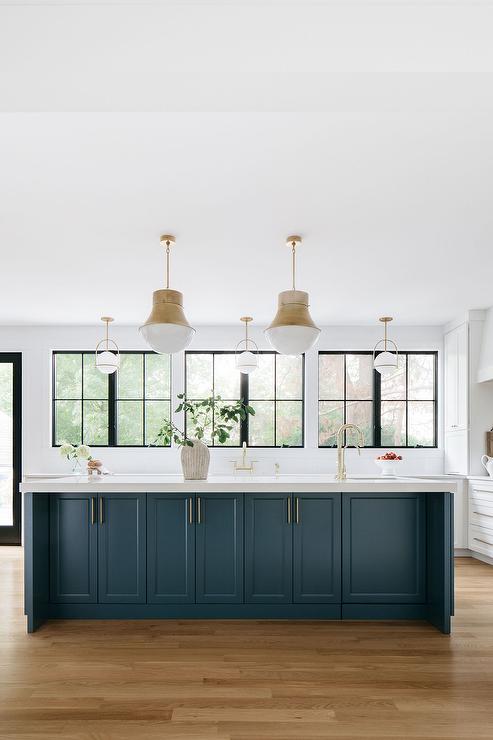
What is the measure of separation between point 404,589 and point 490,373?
2.87m

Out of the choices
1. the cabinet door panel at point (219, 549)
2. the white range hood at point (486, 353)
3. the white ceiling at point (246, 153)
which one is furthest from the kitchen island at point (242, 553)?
the white range hood at point (486, 353)

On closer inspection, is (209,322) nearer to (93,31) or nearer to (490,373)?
(490,373)

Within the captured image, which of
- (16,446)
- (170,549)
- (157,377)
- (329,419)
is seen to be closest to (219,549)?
(170,549)

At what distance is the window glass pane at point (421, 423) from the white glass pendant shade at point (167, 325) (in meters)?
4.14

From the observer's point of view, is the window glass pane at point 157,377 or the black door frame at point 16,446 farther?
the window glass pane at point 157,377

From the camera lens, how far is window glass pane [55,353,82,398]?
720cm

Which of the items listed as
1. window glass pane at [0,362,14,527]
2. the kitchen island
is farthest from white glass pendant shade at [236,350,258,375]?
window glass pane at [0,362,14,527]

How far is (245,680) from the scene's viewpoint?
296 cm

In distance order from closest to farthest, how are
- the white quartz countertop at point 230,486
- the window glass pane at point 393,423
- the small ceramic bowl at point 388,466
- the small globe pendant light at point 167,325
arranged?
the small globe pendant light at point 167,325
the white quartz countertop at point 230,486
the small ceramic bowl at point 388,466
the window glass pane at point 393,423

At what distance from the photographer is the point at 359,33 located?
1.65m

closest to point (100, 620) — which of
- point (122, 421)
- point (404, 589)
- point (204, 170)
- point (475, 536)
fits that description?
point (404, 589)

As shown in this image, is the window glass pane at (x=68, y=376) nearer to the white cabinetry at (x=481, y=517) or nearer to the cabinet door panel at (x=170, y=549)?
the cabinet door panel at (x=170, y=549)

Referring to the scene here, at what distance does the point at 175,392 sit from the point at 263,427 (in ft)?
3.77

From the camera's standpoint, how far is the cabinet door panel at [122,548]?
394 centimetres
